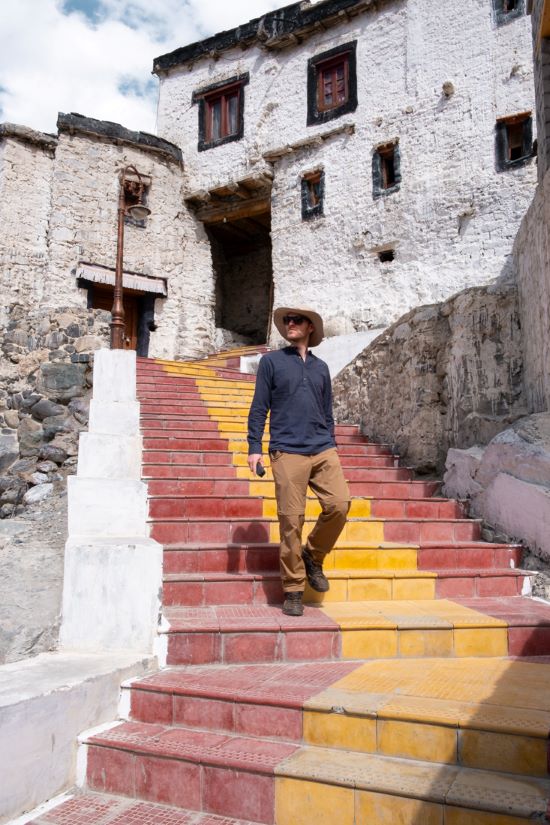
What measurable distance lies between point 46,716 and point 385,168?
1326 centimetres

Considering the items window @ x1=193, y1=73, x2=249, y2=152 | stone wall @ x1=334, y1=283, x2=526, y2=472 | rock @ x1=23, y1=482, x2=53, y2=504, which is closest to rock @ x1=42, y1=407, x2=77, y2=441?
rock @ x1=23, y1=482, x2=53, y2=504

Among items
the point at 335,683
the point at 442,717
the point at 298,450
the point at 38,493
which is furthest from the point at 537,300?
the point at 38,493

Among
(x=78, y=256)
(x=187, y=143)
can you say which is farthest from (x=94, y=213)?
(x=187, y=143)

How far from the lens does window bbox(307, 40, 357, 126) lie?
46.5 feet

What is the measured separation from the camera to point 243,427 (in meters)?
6.82

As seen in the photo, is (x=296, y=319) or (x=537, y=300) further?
(x=537, y=300)

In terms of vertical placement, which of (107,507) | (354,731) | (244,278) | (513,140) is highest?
(513,140)

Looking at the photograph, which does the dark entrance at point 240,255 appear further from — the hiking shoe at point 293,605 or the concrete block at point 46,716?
the concrete block at point 46,716

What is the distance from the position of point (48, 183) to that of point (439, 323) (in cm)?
1157

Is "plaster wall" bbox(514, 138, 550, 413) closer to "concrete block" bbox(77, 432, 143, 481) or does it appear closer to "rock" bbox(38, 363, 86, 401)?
"concrete block" bbox(77, 432, 143, 481)

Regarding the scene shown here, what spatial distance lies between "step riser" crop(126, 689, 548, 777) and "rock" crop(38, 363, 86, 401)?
6.15 meters

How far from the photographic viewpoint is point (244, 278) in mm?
18031

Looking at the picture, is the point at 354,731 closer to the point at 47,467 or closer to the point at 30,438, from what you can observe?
the point at 47,467

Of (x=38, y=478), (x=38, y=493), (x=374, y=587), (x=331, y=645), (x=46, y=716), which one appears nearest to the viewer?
(x=46, y=716)
